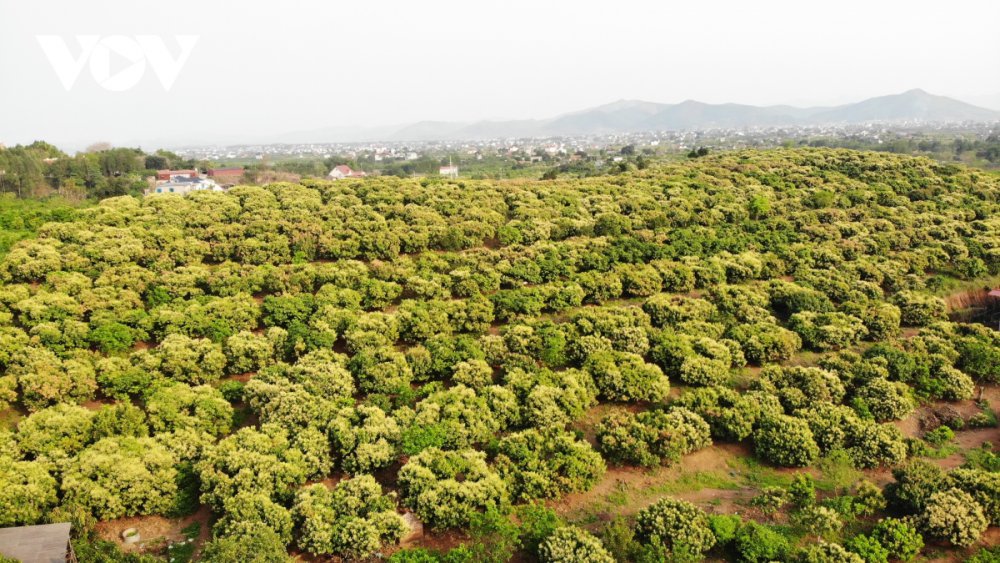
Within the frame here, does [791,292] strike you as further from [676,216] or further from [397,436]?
[397,436]

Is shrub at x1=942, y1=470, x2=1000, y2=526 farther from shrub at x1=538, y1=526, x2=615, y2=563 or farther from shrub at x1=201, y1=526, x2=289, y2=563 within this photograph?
shrub at x1=201, y1=526, x2=289, y2=563

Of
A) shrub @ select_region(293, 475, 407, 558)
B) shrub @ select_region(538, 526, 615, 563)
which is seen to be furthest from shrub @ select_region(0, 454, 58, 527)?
shrub @ select_region(538, 526, 615, 563)

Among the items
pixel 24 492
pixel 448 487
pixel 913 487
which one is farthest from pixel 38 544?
pixel 913 487

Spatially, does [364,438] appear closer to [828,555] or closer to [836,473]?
[828,555]

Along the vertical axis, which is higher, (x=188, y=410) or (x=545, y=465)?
(x=188, y=410)

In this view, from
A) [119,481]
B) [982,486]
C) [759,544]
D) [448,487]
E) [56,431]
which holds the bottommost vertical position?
[759,544]

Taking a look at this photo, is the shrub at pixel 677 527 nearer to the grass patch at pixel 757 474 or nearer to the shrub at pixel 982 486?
the grass patch at pixel 757 474

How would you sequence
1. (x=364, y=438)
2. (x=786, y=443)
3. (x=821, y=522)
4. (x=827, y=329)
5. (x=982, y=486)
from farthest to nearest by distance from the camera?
(x=827, y=329)
(x=786, y=443)
(x=364, y=438)
(x=982, y=486)
(x=821, y=522)

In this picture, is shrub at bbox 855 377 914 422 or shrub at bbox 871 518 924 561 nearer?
shrub at bbox 871 518 924 561
